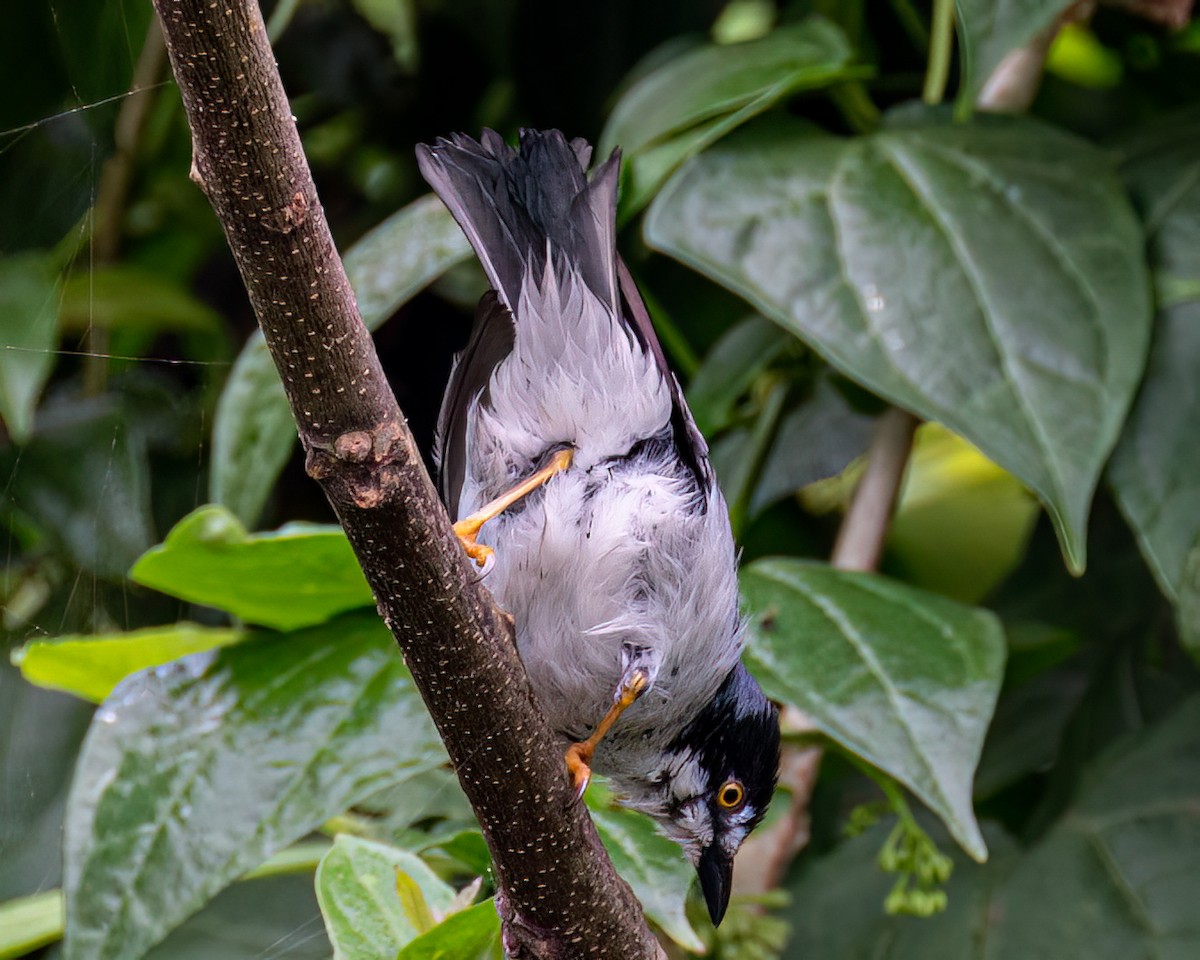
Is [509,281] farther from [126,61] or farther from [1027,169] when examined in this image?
[1027,169]

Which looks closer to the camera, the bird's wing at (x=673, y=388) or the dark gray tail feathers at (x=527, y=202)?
the dark gray tail feathers at (x=527, y=202)

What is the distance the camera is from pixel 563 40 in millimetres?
2820

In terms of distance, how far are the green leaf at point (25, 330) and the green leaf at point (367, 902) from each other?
29.2 inches

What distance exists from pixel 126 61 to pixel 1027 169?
154 centimetres

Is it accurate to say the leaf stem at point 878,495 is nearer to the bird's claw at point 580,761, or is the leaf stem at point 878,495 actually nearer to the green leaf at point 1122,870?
the green leaf at point 1122,870

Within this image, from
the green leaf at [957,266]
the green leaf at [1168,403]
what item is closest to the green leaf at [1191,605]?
the green leaf at [1168,403]

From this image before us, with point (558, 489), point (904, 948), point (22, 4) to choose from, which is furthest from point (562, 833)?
point (22, 4)

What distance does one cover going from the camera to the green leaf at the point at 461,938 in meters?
1.09

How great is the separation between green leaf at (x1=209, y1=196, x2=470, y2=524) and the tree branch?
1.02 m

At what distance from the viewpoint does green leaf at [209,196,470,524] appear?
1972 mm

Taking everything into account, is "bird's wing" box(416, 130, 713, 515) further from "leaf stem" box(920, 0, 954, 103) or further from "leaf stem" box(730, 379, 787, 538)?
"leaf stem" box(920, 0, 954, 103)

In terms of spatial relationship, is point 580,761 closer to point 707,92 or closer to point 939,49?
point 707,92

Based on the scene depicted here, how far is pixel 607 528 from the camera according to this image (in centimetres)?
179

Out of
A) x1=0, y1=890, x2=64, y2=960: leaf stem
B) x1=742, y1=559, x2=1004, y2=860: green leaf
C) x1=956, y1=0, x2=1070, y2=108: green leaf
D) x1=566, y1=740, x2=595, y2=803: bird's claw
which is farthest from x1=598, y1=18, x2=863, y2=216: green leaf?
x1=0, y1=890, x2=64, y2=960: leaf stem
